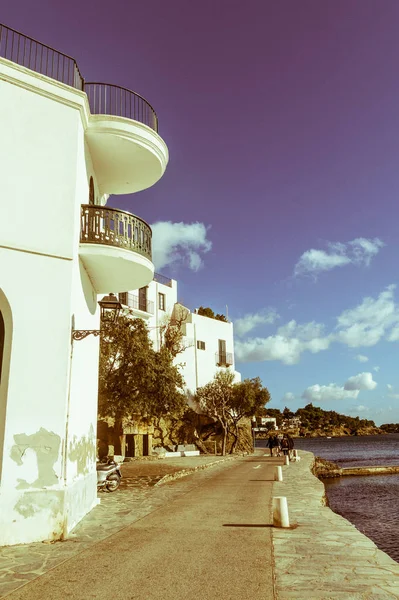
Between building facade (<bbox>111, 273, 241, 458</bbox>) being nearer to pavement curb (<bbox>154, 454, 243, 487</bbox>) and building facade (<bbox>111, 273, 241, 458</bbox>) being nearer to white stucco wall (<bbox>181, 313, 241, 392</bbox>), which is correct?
white stucco wall (<bbox>181, 313, 241, 392</bbox>)

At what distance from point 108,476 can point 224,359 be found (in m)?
34.0

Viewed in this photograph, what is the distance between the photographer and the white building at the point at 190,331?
131 feet

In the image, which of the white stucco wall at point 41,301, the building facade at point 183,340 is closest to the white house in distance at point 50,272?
the white stucco wall at point 41,301

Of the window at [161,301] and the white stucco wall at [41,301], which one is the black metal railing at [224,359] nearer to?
the window at [161,301]

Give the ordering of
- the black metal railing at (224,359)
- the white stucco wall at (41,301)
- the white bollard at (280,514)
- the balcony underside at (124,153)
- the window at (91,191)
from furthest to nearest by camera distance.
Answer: the black metal railing at (224,359) → the window at (91,191) → the balcony underside at (124,153) → the white bollard at (280,514) → the white stucco wall at (41,301)

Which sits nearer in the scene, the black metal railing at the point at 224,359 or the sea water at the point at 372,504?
the sea water at the point at 372,504

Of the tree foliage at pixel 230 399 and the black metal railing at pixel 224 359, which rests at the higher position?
the black metal railing at pixel 224 359

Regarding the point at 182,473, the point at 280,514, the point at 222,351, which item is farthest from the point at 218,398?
the point at 280,514

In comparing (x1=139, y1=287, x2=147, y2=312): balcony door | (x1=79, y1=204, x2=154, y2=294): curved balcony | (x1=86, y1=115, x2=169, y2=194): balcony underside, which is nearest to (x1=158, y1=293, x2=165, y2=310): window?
(x1=139, y1=287, x2=147, y2=312): balcony door

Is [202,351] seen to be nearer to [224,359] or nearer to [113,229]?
[224,359]

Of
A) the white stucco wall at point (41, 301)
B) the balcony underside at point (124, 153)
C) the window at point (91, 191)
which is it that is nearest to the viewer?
the white stucco wall at point (41, 301)

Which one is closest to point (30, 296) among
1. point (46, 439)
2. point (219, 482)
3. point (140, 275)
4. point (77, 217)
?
point (77, 217)

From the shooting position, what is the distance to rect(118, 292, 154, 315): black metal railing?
3753 centimetres

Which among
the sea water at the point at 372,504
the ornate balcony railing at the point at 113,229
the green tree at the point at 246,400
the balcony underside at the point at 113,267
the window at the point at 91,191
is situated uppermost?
the window at the point at 91,191
